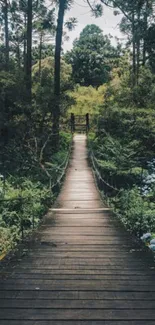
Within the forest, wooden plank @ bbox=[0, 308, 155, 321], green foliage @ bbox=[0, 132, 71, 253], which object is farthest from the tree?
wooden plank @ bbox=[0, 308, 155, 321]

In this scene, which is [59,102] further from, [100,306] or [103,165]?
[100,306]

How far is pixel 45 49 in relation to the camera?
49.2m

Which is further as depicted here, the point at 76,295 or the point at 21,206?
the point at 21,206

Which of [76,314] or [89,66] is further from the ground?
[89,66]

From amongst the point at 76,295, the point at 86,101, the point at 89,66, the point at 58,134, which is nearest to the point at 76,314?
the point at 76,295

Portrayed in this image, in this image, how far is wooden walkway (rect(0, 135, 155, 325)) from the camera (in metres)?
3.07

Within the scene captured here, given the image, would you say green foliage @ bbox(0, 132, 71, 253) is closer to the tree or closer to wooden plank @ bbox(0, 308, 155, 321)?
wooden plank @ bbox(0, 308, 155, 321)

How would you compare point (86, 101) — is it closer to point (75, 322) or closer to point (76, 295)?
point (76, 295)

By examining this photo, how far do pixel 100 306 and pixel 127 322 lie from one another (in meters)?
0.34

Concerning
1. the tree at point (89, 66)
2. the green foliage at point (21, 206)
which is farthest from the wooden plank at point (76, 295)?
the tree at point (89, 66)

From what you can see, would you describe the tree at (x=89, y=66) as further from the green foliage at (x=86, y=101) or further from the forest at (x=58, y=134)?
the forest at (x=58, y=134)

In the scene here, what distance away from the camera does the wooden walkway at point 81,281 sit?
3072mm

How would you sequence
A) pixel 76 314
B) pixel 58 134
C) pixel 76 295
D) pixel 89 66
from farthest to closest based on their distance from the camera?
pixel 89 66, pixel 58 134, pixel 76 295, pixel 76 314

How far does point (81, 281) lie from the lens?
12.8 feet
